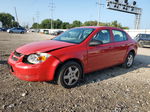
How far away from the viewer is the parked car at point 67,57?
9.69ft

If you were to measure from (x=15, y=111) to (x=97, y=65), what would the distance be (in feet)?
8.04

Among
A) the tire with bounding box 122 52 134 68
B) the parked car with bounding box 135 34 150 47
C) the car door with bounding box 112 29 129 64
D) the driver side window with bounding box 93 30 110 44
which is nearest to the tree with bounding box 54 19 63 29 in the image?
the parked car with bounding box 135 34 150 47

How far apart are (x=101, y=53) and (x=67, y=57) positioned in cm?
125

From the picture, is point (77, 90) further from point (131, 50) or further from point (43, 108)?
point (131, 50)

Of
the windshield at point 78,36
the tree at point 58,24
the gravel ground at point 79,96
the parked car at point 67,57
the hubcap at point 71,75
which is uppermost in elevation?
the tree at point 58,24

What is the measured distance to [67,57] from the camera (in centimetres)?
313

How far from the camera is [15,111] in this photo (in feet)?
7.86

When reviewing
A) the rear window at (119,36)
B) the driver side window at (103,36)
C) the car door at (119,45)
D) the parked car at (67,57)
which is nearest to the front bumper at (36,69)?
the parked car at (67,57)

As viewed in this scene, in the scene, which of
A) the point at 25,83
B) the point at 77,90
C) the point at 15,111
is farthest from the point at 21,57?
the point at 77,90

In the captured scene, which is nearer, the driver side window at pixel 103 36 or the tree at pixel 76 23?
the driver side window at pixel 103 36

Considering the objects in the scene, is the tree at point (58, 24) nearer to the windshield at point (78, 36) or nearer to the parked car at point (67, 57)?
the windshield at point (78, 36)

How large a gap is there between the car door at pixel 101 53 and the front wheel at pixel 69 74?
0.44m

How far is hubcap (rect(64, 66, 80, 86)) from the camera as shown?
328 cm

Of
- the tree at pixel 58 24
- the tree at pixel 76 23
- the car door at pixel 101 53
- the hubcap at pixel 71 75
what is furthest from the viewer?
the tree at pixel 58 24
